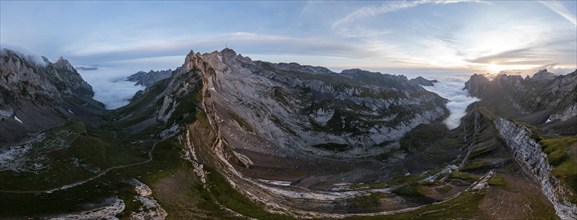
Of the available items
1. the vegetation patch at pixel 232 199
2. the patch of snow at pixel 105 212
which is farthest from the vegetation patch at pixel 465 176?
the patch of snow at pixel 105 212

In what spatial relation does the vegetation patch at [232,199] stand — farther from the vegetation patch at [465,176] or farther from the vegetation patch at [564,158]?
the vegetation patch at [564,158]

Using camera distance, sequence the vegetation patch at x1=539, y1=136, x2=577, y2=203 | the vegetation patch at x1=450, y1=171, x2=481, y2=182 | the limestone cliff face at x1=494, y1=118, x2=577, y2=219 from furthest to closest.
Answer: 1. the vegetation patch at x1=450, y1=171, x2=481, y2=182
2. the vegetation patch at x1=539, y1=136, x2=577, y2=203
3. the limestone cliff face at x1=494, y1=118, x2=577, y2=219

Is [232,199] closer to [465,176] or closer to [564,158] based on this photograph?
[465,176]

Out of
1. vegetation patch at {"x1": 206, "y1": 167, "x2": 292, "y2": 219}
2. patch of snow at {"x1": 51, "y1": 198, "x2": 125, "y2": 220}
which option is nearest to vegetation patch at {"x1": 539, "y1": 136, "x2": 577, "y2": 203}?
vegetation patch at {"x1": 206, "y1": 167, "x2": 292, "y2": 219}

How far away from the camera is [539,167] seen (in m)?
145

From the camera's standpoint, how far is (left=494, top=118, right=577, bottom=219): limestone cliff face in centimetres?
11296

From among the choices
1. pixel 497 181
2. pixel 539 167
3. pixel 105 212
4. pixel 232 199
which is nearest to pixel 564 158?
pixel 539 167

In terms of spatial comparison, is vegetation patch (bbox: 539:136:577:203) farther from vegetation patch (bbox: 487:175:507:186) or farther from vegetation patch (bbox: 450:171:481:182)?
vegetation patch (bbox: 450:171:481:182)

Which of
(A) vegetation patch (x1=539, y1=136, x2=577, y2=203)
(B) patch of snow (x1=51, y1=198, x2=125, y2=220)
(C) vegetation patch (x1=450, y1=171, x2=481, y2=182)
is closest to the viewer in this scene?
(B) patch of snow (x1=51, y1=198, x2=125, y2=220)

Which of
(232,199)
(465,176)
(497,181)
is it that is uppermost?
(497,181)

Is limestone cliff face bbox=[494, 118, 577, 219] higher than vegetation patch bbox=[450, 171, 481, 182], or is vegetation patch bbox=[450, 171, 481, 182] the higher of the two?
limestone cliff face bbox=[494, 118, 577, 219]

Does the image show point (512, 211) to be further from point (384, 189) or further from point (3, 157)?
point (3, 157)

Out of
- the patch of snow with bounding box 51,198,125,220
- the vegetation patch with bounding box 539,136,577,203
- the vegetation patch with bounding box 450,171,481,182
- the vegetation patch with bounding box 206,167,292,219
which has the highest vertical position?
the vegetation patch with bounding box 539,136,577,203

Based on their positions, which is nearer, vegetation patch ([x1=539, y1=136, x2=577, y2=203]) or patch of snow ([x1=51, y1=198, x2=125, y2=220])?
patch of snow ([x1=51, y1=198, x2=125, y2=220])
